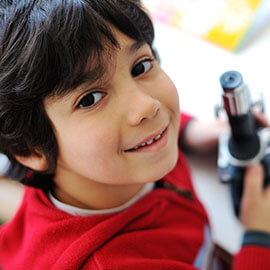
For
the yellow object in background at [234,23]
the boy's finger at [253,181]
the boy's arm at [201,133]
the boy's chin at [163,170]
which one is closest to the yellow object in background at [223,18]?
the yellow object in background at [234,23]

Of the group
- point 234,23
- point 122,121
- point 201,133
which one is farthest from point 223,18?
point 122,121

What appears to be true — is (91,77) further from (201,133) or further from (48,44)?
(201,133)

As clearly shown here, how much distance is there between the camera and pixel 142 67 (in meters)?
0.43

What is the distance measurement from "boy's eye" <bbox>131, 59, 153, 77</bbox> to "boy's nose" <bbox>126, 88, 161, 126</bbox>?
1.4 inches

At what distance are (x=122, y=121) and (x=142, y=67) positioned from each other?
0.26 ft

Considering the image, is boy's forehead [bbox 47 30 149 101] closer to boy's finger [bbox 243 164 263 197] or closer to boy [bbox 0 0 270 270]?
boy [bbox 0 0 270 270]

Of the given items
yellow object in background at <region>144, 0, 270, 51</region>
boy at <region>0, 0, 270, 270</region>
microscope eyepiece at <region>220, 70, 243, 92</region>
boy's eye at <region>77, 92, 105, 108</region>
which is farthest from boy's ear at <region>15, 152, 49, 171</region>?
yellow object in background at <region>144, 0, 270, 51</region>

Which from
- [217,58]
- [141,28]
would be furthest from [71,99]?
[217,58]

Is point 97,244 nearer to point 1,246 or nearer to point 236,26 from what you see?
point 1,246

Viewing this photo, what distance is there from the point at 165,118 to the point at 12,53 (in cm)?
20

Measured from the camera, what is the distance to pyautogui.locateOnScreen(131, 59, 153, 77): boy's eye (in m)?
0.43

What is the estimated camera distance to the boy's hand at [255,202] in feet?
1.86

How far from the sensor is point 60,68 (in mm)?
372

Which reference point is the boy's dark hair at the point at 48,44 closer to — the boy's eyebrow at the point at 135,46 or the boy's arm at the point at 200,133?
the boy's eyebrow at the point at 135,46
